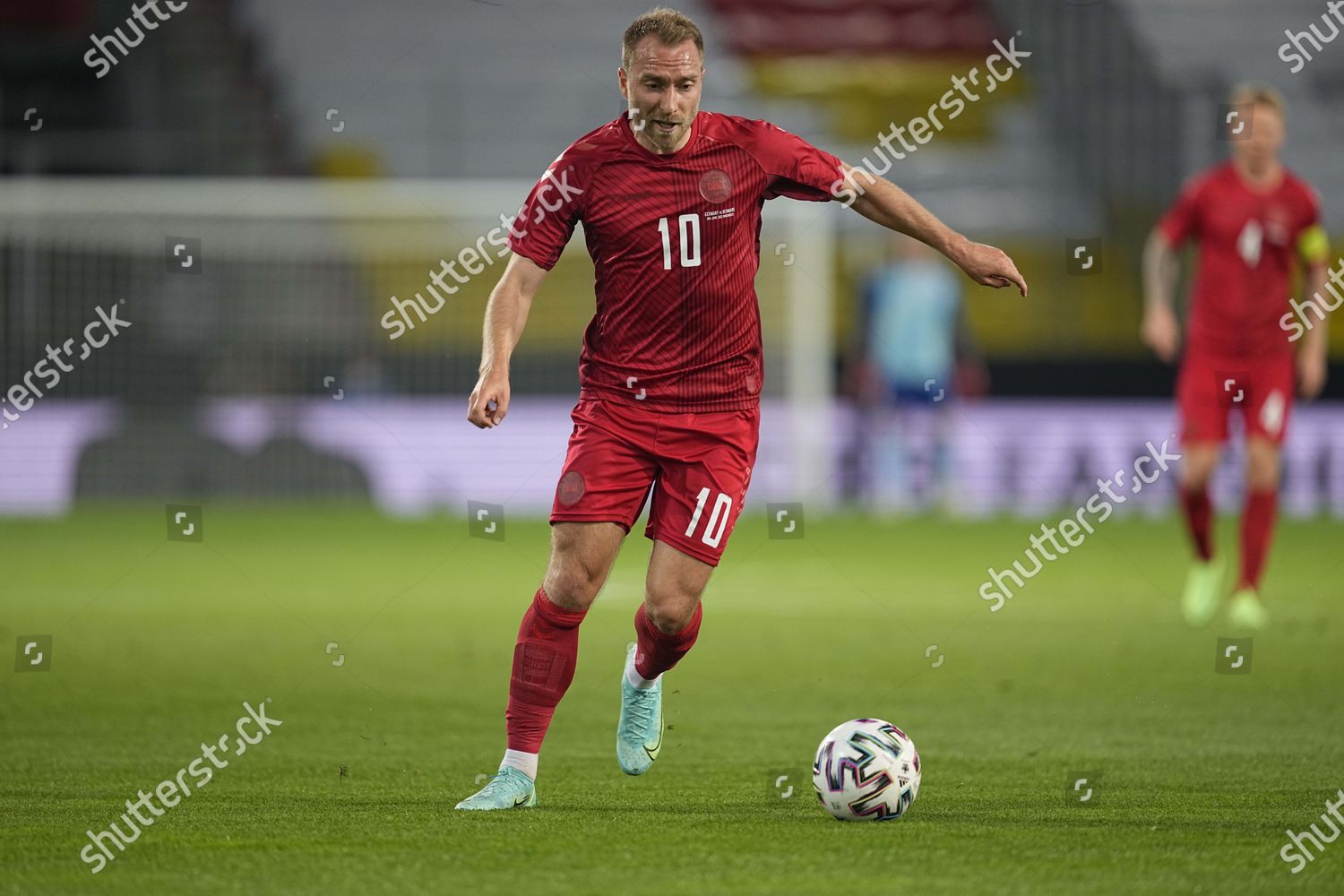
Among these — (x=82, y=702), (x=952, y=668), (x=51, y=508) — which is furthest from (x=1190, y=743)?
(x=51, y=508)

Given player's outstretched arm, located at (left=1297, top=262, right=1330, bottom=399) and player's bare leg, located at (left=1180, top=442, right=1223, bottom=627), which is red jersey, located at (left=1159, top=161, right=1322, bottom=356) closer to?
player's outstretched arm, located at (left=1297, top=262, right=1330, bottom=399)

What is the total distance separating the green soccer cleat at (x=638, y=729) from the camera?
5.36 m

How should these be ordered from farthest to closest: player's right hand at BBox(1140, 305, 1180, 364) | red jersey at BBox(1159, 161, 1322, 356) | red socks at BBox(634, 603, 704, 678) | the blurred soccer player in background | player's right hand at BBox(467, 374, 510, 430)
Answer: the blurred soccer player in background < red jersey at BBox(1159, 161, 1322, 356) < player's right hand at BBox(1140, 305, 1180, 364) < red socks at BBox(634, 603, 704, 678) < player's right hand at BBox(467, 374, 510, 430)

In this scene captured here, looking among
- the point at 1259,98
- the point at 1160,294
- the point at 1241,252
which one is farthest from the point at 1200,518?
the point at 1259,98

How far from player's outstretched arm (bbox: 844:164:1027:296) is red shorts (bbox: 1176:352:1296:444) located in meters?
4.60

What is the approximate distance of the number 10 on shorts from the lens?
5160mm

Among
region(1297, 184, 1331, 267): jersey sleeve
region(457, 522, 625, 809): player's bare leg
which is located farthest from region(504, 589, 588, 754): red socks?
region(1297, 184, 1331, 267): jersey sleeve

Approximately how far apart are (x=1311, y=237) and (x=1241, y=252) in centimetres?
35

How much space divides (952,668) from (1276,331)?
9.26 ft

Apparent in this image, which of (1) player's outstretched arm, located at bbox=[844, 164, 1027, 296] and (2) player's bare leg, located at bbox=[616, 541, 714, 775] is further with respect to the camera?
(2) player's bare leg, located at bbox=[616, 541, 714, 775]

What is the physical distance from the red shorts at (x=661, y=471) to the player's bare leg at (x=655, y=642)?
0.06 metres

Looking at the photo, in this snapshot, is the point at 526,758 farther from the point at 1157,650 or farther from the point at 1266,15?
the point at 1266,15

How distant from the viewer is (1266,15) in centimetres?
2286

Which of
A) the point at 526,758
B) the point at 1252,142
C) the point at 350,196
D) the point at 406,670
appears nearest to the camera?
the point at 526,758
